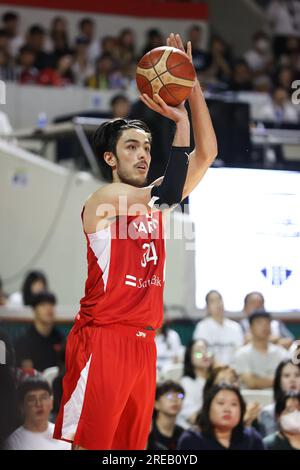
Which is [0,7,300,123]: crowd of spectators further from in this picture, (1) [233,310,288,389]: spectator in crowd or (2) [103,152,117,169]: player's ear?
(2) [103,152,117,169]: player's ear

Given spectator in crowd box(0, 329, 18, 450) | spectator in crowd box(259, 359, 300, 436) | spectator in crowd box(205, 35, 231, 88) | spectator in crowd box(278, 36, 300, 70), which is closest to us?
spectator in crowd box(0, 329, 18, 450)

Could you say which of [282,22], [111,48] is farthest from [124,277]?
[282,22]

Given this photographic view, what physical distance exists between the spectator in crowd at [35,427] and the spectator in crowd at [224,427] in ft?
2.96

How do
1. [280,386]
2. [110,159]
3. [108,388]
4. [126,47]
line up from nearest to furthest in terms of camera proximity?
[108,388]
[110,159]
[280,386]
[126,47]

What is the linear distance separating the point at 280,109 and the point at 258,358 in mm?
6236

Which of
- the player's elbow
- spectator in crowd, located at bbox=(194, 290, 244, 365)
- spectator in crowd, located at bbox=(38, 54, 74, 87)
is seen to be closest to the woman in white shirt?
spectator in crowd, located at bbox=(194, 290, 244, 365)

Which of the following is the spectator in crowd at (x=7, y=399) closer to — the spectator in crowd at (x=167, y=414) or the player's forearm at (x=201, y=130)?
the spectator in crowd at (x=167, y=414)

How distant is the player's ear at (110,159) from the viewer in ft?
17.4

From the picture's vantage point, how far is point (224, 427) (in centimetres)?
659

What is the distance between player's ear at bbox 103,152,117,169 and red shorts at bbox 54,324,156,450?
2.83 ft

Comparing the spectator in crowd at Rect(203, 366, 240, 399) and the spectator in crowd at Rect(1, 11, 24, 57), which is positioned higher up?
the spectator in crowd at Rect(1, 11, 24, 57)

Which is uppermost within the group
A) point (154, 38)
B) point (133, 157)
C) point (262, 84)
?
point (154, 38)

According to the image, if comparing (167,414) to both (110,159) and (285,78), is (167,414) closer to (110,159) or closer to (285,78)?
(110,159)

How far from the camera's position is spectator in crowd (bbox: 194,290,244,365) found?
27.1ft
